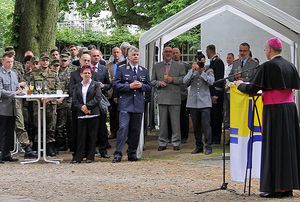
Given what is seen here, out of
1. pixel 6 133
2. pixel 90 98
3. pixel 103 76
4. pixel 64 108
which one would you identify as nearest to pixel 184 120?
pixel 103 76

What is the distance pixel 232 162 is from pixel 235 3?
14.2 feet

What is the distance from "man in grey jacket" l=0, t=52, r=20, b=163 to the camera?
1358cm

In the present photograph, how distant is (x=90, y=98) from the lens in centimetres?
1343

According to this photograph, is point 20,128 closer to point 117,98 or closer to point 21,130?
point 21,130

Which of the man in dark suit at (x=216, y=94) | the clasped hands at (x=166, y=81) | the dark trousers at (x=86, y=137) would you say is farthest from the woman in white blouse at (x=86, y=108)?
the man in dark suit at (x=216, y=94)

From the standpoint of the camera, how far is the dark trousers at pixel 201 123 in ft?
47.0

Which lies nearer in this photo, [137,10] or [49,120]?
[49,120]

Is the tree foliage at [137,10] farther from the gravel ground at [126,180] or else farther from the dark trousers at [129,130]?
the gravel ground at [126,180]

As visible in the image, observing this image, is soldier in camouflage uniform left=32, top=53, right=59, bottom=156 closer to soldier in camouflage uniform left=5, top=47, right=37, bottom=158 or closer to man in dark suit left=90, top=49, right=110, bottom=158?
soldier in camouflage uniform left=5, top=47, right=37, bottom=158

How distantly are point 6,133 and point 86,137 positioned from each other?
1.51m

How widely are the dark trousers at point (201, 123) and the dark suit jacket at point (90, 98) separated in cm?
202

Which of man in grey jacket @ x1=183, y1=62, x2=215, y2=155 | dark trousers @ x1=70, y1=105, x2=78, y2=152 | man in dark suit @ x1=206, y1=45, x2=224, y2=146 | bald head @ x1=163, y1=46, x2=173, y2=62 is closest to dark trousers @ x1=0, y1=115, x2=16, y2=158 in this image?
dark trousers @ x1=70, y1=105, x2=78, y2=152

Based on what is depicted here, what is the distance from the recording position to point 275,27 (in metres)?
13.8

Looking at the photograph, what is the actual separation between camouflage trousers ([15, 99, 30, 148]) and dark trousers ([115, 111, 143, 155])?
70.0 inches
